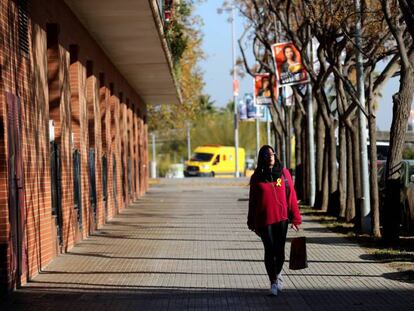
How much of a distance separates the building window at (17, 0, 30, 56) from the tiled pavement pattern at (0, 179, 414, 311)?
3318 mm

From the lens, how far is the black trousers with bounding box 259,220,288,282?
10.4 metres

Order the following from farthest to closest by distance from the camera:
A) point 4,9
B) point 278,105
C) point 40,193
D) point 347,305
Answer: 1. point 278,105
2. point 40,193
3. point 4,9
4. point 347,305

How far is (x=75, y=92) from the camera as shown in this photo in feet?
58.2

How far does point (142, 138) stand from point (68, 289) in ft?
92.7

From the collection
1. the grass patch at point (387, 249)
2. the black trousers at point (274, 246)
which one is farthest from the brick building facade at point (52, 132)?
the grass patch at point (387, 249)

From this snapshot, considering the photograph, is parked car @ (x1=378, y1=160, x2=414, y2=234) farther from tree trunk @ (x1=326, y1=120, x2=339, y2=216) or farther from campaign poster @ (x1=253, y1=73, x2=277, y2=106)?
campaign poster @ (x1=253, y1=73, x2=277, y2=106)

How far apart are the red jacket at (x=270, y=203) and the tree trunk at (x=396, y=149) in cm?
508

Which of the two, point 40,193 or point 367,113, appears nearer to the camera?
point 40,193

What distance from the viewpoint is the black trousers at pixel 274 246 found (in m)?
10.4

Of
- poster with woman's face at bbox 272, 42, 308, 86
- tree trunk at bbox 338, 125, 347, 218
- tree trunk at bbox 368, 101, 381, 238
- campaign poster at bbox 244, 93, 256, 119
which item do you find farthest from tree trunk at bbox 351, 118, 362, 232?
campaign poster at bbox 244, 93, 256, 119

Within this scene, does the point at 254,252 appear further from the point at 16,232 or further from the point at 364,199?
the point at 16,232

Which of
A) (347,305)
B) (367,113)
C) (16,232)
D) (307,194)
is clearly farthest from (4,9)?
(307,194)

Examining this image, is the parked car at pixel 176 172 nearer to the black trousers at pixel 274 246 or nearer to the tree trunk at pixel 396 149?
the tree trunk at pixel 396 149

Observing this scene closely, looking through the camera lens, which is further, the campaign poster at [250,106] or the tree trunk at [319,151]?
the campaign poster at [250,106]
